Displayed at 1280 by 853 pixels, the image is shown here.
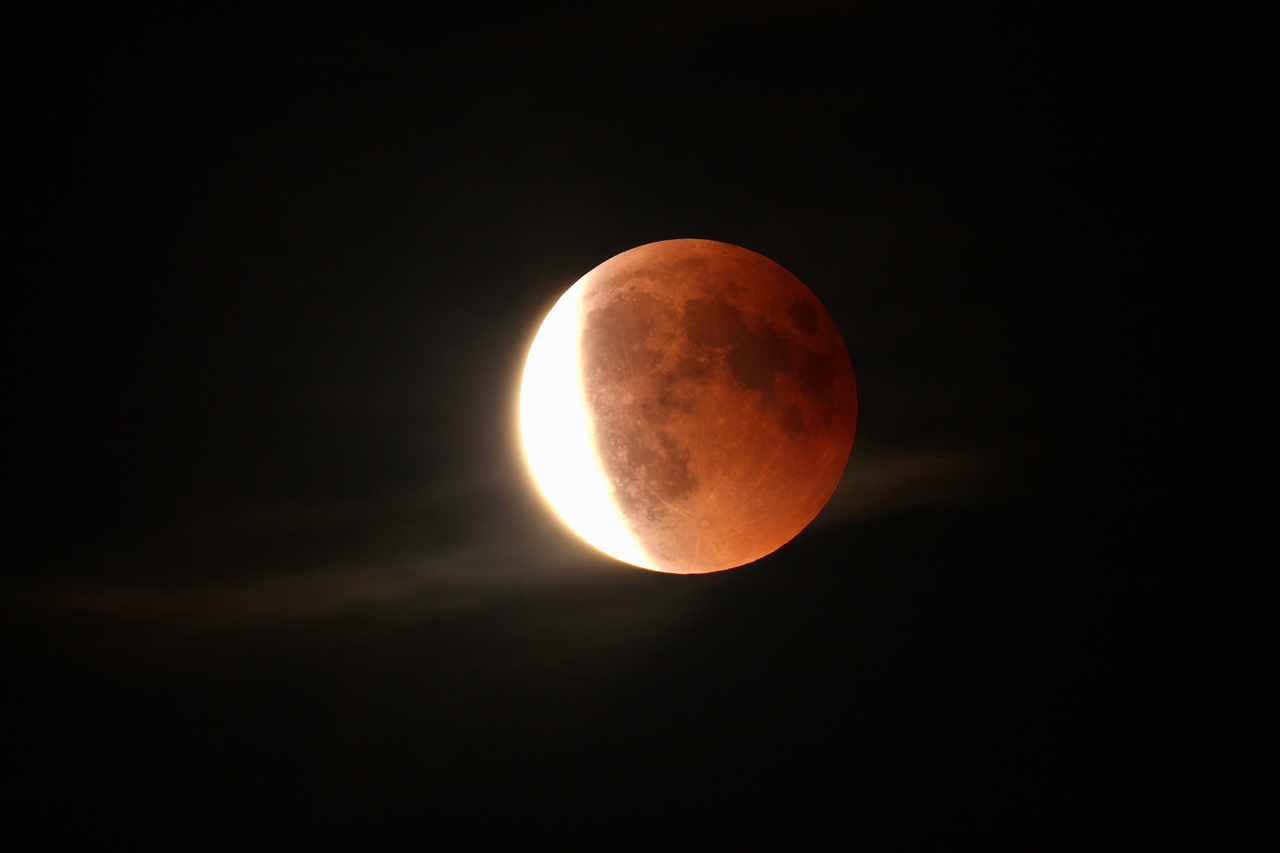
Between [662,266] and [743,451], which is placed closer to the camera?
[743,451]

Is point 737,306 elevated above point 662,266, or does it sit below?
below

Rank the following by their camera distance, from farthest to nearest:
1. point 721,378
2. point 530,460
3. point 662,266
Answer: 1. point 530,460
2. point 662,266
3. point 721,378

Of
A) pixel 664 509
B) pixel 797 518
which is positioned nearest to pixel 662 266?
pixel 664 509

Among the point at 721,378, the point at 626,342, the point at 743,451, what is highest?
the point at 626,342

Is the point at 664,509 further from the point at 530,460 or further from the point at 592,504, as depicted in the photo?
the point at 530,460

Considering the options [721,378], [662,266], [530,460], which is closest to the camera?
[721,378]

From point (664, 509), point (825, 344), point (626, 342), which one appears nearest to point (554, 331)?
point (626, 342)
